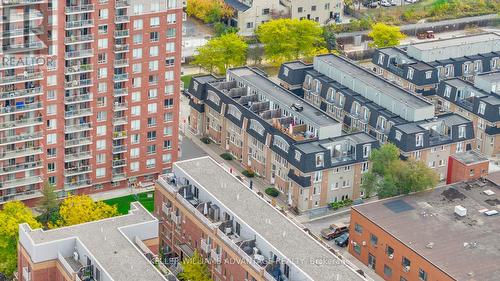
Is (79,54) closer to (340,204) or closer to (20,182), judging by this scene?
(20,182)

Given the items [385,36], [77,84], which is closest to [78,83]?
[77,84]

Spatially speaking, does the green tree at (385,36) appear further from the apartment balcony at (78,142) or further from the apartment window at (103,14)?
the apartment balcony at (78,142)

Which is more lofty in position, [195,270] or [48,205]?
[48,205]

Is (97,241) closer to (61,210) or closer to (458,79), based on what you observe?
(61,210)

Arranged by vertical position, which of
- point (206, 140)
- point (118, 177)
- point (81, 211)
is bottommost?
point (206, 140)

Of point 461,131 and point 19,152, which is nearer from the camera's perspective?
point 19,152

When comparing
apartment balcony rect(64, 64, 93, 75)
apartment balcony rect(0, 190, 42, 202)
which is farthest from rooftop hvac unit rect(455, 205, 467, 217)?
apartment balcony rect(0, 190, 42, 202)

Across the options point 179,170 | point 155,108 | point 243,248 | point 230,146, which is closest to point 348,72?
point 230,146
